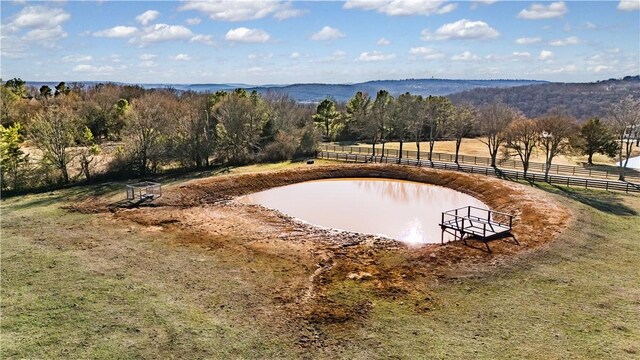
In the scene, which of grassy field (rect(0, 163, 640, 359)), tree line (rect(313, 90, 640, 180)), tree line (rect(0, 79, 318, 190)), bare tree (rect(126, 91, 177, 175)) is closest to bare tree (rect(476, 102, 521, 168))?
tree line (rect(313, 90, 640, 180))

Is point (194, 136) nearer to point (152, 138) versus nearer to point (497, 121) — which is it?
point (152, 138)

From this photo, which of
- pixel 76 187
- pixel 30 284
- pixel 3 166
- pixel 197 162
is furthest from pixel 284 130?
pixel 30 284

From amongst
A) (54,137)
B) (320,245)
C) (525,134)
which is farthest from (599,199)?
(54,137)

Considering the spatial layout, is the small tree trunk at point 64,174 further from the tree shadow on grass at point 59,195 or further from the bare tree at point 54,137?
the tree shadow on grass at point 59,195

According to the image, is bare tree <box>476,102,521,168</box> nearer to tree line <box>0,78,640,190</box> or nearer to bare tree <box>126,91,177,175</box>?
tree line <box>0,78,640,190</box>

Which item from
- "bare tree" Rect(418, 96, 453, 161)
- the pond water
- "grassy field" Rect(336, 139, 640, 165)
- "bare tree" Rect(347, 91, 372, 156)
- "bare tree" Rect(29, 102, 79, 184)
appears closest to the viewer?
the pond water

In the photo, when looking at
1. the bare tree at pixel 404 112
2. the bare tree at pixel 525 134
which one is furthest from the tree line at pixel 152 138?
the bare tree at pixel 525 134

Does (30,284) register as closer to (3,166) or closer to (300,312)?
(300,312)
